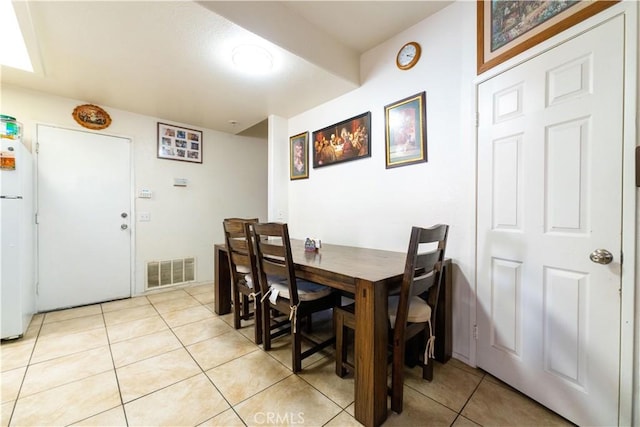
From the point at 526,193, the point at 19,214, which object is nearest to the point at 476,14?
the point at 526,193

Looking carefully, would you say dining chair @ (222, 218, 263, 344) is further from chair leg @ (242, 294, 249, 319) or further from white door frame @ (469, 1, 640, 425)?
white door frame @ (469, 1, 640, 425)

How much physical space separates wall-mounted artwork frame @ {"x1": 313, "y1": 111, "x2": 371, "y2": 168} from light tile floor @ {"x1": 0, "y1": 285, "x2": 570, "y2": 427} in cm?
184

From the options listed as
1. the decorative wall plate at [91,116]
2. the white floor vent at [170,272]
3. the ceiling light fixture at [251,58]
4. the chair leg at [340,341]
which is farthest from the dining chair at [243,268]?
the decorative wall plate at [91,116]

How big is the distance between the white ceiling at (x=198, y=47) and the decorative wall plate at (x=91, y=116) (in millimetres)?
123

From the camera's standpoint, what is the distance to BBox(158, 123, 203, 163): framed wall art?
337 centimetres

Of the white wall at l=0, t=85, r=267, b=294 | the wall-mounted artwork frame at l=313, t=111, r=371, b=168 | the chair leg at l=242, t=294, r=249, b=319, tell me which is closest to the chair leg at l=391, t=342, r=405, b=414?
the chair leg at l=242, t=294, r=249, b=319

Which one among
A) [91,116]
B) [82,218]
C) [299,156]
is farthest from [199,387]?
[91,116]

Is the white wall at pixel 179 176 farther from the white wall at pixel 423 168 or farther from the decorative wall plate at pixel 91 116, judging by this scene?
the white wall at pixel 423 168

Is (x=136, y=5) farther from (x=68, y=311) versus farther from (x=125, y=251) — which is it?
(x=68, y=311)

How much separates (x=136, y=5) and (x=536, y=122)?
8.09 feet

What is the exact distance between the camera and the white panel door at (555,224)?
1.12m

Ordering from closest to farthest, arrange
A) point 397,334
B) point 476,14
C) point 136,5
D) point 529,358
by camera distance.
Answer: point 397,334
point 529,358
point 136,5
point 476,14

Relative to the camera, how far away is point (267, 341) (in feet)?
6.23

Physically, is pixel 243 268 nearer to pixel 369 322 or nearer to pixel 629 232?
pixel 369 322
